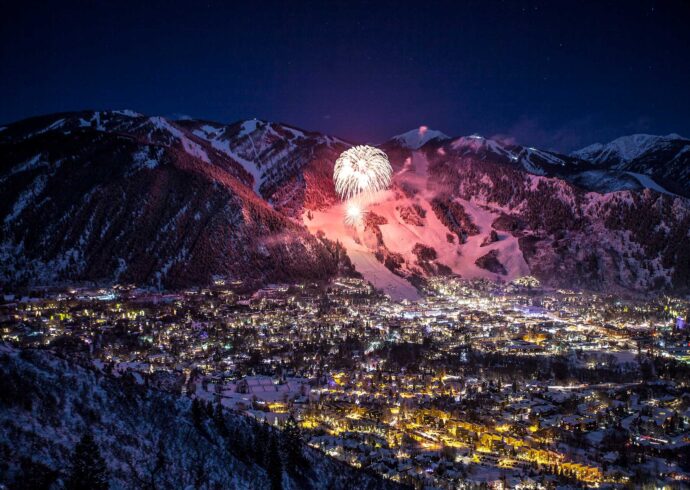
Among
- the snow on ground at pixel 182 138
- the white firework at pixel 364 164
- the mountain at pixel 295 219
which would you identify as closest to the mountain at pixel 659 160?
the mountain at pixel 295 219

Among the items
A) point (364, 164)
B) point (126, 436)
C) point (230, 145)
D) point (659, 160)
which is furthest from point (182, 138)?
point (659, 160)

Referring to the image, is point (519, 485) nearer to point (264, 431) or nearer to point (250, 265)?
point (264, 431)

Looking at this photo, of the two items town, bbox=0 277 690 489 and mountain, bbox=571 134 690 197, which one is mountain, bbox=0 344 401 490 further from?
mountain, bbox=571 134 690 197

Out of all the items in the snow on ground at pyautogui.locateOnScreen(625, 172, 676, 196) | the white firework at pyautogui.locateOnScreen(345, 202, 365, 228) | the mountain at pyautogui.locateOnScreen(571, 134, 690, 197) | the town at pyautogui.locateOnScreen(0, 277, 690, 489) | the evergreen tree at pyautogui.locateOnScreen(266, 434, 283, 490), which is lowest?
the evergreen tree at pyautogui.locateOnScreen(266, 434, 283, 490)

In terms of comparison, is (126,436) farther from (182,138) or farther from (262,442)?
(182,138)

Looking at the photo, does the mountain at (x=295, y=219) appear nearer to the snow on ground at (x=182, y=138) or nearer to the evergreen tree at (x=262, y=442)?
the snow on ground at (x=182, y=138)

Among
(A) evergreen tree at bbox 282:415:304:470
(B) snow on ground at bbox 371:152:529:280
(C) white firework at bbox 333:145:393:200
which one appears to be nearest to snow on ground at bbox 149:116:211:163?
(B) snow on ground at bbox 371:152:529:280
